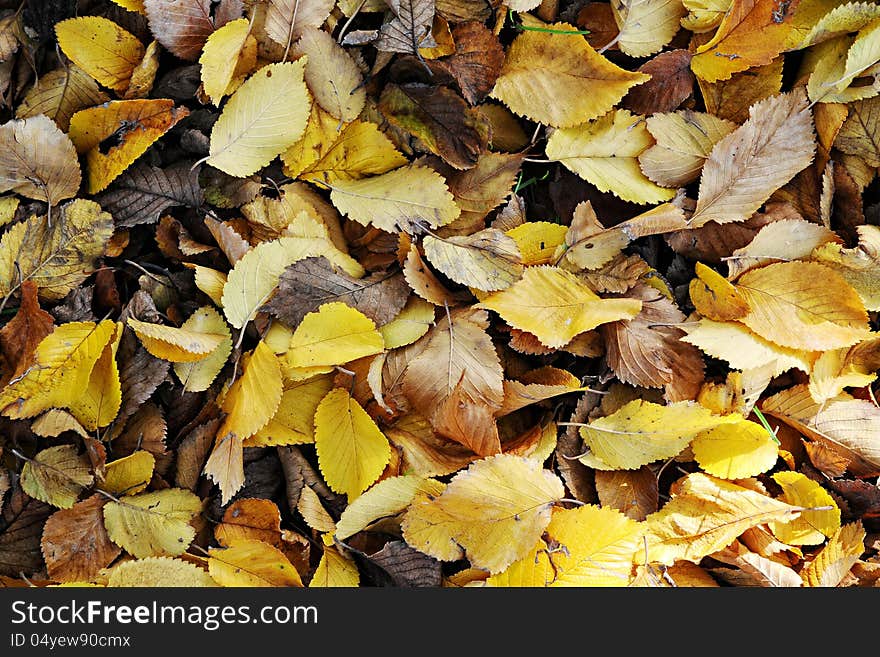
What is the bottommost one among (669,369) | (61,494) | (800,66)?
(61,494)

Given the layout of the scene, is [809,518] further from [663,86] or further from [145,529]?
[145,529]

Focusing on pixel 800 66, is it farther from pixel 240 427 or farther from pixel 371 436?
pixel 240 427

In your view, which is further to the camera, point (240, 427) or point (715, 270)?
point (715, 270)

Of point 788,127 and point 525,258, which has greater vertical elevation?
point 788,127

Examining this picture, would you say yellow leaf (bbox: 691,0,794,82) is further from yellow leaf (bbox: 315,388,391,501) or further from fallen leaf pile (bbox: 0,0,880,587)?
yellow leaf (bbox: 315,388,391,501)

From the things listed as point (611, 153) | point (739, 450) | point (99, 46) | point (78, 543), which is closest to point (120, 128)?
point (99, 46)

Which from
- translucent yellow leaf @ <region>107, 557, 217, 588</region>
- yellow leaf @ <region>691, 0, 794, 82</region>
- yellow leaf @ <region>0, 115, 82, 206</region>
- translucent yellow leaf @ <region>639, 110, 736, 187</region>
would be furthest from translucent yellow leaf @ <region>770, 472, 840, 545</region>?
yellow leaf @ <region>0, 115, 82, 206</region>

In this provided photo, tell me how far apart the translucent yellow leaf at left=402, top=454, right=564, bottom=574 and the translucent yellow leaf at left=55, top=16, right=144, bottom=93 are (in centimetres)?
64

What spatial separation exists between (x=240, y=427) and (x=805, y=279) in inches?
27.9

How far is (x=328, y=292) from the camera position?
100 centimetres

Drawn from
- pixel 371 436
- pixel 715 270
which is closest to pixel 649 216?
pixel 715 270

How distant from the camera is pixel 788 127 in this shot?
1.05m

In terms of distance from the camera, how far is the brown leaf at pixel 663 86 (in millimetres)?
1062

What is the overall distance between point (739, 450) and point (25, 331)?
0.87 metres
